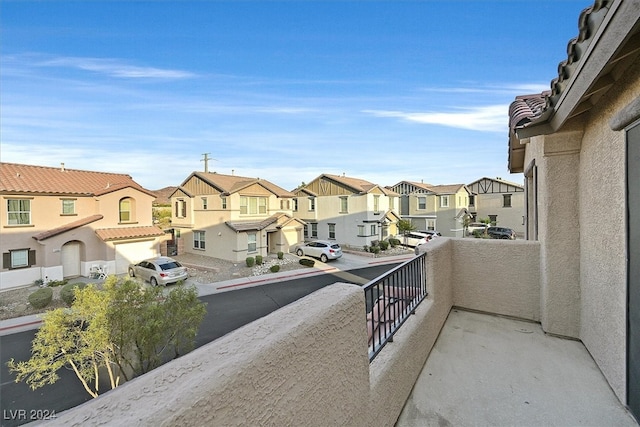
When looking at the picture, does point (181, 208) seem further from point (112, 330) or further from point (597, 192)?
point (597, 192)

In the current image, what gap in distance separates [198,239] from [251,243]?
16.9 ft

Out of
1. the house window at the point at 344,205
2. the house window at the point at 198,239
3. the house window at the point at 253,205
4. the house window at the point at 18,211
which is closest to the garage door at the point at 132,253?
the house window at the point at 198,239

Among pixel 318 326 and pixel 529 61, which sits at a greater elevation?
pixel 529 61

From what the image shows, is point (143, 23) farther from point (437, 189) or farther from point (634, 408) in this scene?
point (437, 189)

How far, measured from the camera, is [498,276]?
17.4 ft

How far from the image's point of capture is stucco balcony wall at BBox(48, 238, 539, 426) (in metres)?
0.94

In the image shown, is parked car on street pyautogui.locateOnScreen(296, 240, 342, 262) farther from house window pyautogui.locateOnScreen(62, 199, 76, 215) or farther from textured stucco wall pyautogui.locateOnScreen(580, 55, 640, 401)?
textured stucco wall pyautogui.locateOnScreen(580, 55, 640, 401)

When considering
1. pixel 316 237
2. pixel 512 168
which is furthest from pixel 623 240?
pixel 316 237

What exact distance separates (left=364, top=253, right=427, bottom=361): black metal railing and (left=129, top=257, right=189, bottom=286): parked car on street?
45.4 feet

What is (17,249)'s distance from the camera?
14438mm

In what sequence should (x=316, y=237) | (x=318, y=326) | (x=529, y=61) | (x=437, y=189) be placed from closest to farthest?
(x=318, y=326) < (x=529, y=61) < (x=316, y=237) < (x=437, y=189)

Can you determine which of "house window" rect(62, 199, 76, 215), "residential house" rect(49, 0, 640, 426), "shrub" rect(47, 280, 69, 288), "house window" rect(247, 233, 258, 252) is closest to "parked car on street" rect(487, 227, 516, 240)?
"house window" rect(247, 233, 258, 252)

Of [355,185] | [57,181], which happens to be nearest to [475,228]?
[355,185]

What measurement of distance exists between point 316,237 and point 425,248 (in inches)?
957
